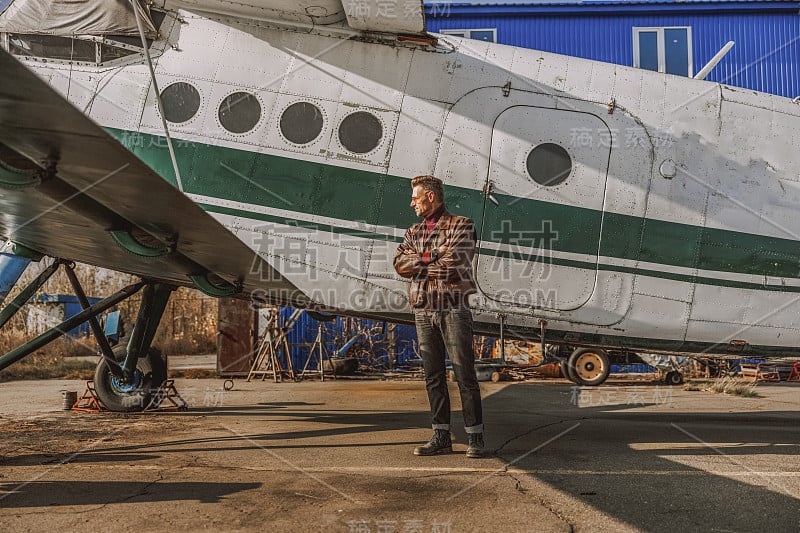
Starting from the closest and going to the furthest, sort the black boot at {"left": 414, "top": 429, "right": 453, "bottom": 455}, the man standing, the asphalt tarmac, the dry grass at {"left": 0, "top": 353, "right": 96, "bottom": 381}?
the asphalt tarmac, the man standing, the black boot at {"left": 414, "top": 429, "right": 453, "bottom": 455}, the dry grass at {"left": 0, "top": 353, "right": 96, "bottom": 381}

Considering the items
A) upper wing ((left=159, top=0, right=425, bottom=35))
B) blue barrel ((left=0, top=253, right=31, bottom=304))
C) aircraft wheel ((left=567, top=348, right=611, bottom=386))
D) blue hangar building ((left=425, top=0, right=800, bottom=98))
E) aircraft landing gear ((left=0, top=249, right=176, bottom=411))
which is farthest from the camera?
blue hangar building ((left=425, top=0, right=800, bottom=98))

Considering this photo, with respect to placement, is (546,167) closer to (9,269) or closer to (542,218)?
(542,218)

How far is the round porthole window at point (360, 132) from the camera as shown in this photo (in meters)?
5.64

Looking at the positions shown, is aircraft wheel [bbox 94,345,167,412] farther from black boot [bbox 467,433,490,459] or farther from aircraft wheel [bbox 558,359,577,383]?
aircraft wheel [bbox 558,359,577,383]

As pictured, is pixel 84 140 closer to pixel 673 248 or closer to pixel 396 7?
pixel 396 7

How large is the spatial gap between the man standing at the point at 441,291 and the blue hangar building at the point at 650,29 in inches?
616

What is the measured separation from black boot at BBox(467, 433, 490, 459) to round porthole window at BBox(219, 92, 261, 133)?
334 centimetres

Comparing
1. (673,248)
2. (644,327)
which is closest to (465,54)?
(673,248)

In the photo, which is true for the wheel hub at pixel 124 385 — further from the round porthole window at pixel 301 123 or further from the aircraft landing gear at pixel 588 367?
the aircraft landing gear at pixel 588 367

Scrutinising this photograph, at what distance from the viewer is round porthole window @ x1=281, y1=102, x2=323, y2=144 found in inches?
223

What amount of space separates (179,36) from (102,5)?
0.76 m

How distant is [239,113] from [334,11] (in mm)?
1257

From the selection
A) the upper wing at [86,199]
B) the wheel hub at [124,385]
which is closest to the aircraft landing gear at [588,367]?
the wheel hub at [124,385]

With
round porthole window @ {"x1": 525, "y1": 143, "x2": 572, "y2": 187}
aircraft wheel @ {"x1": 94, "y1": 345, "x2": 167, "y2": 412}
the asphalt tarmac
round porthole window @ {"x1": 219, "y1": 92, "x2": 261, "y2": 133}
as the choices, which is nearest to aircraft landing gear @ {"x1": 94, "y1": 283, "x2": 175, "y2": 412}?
aircraft wheel @ {"x1": 94, "y1": 345, "x2": 167, "y2": 412}
